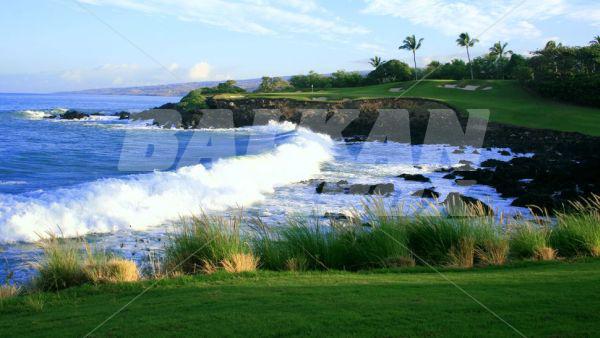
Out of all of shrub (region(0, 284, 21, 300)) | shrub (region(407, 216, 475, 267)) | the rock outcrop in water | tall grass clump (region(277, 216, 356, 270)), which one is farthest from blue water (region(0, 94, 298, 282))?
shrub (region(407, 216, 475, 267))

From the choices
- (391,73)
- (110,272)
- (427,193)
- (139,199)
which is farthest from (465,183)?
(391,73)

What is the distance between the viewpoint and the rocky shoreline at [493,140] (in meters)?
21.4

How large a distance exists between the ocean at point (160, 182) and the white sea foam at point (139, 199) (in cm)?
4

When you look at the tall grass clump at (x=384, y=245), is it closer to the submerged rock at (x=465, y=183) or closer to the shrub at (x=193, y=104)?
the submerged rock at (x=465, y=183)

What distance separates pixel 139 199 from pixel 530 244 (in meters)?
12.3

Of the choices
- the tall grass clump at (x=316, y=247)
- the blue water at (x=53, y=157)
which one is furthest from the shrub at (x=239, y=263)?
the blue water at (x=53, y=157)

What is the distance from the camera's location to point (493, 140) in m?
42.8

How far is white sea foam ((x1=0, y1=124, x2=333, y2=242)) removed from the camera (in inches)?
578

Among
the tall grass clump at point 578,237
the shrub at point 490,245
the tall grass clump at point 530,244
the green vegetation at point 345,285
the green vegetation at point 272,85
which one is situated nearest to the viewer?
the green vegetation at point 345,285

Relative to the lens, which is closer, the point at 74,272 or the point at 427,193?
the point at 74,272

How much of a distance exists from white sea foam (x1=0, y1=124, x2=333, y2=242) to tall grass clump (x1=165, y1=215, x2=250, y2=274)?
1.04 meters

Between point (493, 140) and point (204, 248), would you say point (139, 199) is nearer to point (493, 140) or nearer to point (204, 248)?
point (204, 248)

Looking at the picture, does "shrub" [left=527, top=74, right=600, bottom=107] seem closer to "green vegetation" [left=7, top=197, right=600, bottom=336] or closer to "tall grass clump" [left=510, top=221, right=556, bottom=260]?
"green vegetation" [left=7, top=197, right=600, bottom=336]

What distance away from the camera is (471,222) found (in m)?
9.33
